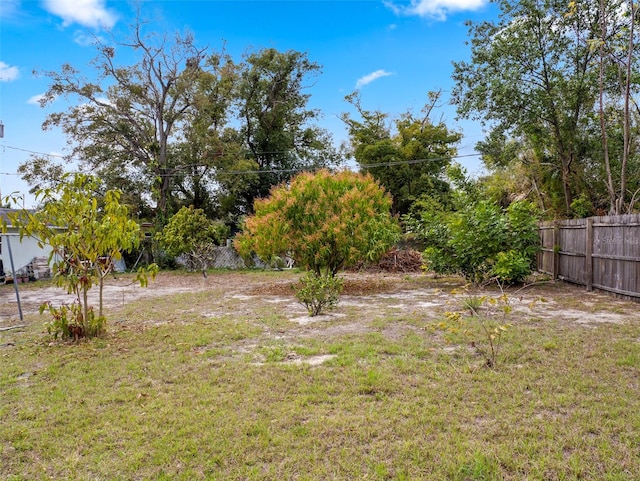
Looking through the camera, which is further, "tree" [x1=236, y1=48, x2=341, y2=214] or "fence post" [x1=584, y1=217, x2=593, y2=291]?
"tree" [x1=236, y1=48, x2=341, y2=214]

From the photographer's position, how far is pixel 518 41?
1180 cm

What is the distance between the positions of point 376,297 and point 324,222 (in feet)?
6.20

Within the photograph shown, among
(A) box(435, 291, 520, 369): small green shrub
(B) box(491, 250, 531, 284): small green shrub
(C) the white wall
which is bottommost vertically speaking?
(A) box(435, 291, 520, 369): small green shrub

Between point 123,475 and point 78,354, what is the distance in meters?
2.80

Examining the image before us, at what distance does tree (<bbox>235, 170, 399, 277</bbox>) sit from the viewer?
30.3 ft

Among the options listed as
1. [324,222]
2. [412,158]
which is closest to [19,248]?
[324,222]

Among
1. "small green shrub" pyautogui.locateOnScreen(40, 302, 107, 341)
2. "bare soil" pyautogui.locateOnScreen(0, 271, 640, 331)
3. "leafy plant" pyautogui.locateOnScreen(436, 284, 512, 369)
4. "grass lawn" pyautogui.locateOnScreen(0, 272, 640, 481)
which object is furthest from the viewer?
"bare soil" pyautogui.locateOnScreen(0, 271, 640, 331)

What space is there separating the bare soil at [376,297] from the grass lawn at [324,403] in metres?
0.65

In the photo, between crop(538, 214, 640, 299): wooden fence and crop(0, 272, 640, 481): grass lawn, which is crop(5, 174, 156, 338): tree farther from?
crop(538, 214, 640, 299): wooden fence

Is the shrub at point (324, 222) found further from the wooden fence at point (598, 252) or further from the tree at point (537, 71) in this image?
the tree at point (537, 71)

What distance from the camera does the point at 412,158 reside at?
787 inches

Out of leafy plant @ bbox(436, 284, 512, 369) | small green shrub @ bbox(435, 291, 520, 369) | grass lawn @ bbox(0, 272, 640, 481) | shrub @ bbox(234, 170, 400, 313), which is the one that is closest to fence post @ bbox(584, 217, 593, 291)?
leafy plant @ bbox(436, 284, 512, 369)

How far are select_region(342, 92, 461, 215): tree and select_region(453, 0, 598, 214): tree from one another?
6.93 metres

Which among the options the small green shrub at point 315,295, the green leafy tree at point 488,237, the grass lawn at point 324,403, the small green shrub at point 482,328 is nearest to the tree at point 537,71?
the green leafy tree at point 488,237
